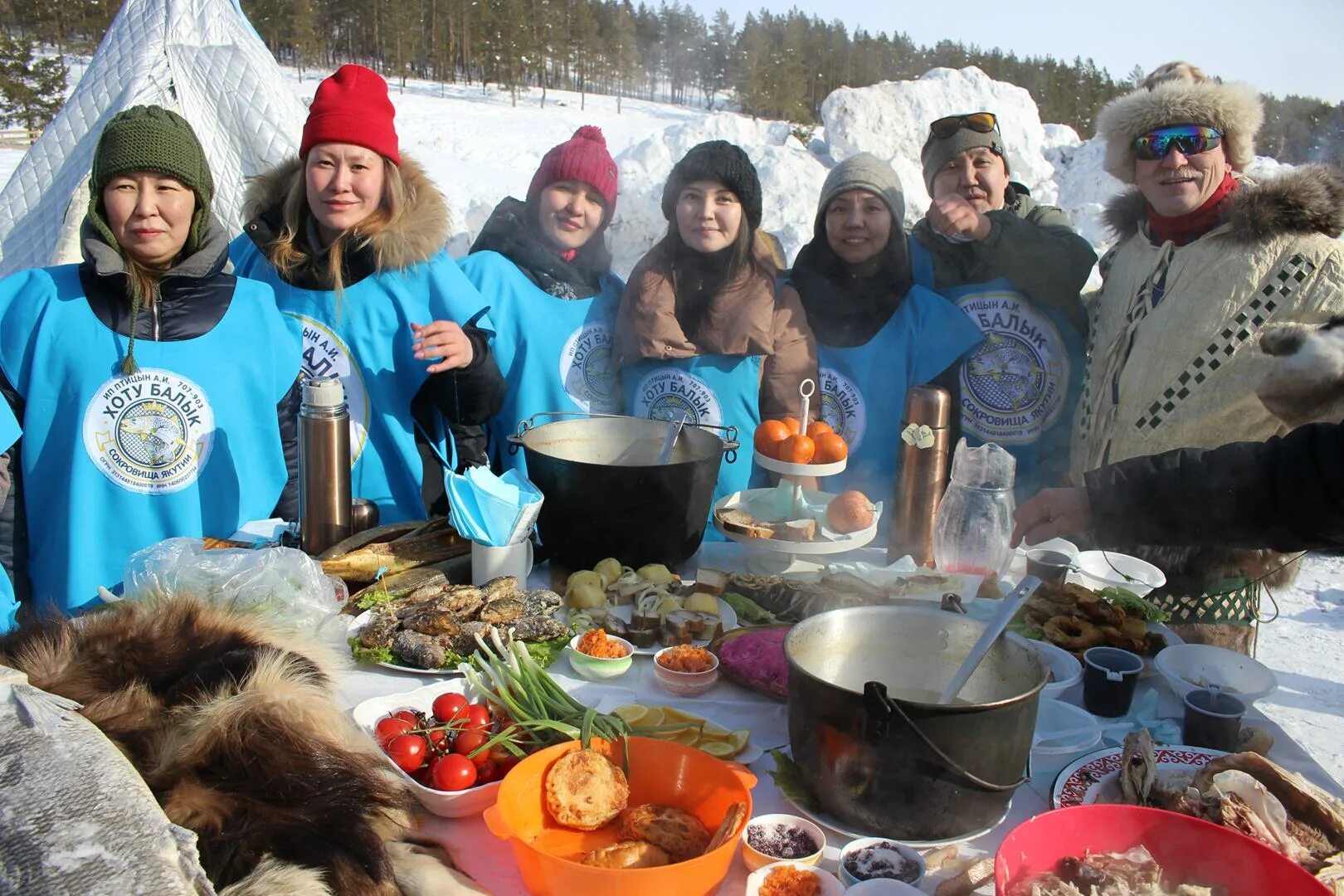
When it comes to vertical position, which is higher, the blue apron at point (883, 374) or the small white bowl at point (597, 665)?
the blue apron at point (883, 374)

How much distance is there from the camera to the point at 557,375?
410 cm

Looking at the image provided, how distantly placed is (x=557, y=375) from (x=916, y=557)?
1844mm

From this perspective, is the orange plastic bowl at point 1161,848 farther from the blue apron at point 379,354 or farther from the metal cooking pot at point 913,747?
the blue apron at point 379,354

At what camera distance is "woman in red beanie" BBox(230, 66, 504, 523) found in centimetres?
347

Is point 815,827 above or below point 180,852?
below

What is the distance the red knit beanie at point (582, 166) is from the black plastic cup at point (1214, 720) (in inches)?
129

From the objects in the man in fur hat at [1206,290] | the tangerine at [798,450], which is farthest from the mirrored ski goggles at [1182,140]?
the tangerine at [798,450]

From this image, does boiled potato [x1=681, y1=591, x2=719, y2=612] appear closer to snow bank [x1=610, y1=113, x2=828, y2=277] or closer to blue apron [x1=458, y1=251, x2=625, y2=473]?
blue apron [x1=458, y1=251, x2=625, y2=473]

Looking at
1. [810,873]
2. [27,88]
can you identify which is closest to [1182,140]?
[810,873]

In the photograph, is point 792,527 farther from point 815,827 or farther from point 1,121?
point 1,121

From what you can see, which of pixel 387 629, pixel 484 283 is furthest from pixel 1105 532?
pixel 484 283

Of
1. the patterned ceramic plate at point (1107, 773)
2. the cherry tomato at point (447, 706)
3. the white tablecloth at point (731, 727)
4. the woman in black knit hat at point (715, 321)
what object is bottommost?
the white tablecloth at point (731, 727)

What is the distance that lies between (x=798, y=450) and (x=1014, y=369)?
172 cm

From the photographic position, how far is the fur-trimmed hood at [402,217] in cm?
359
